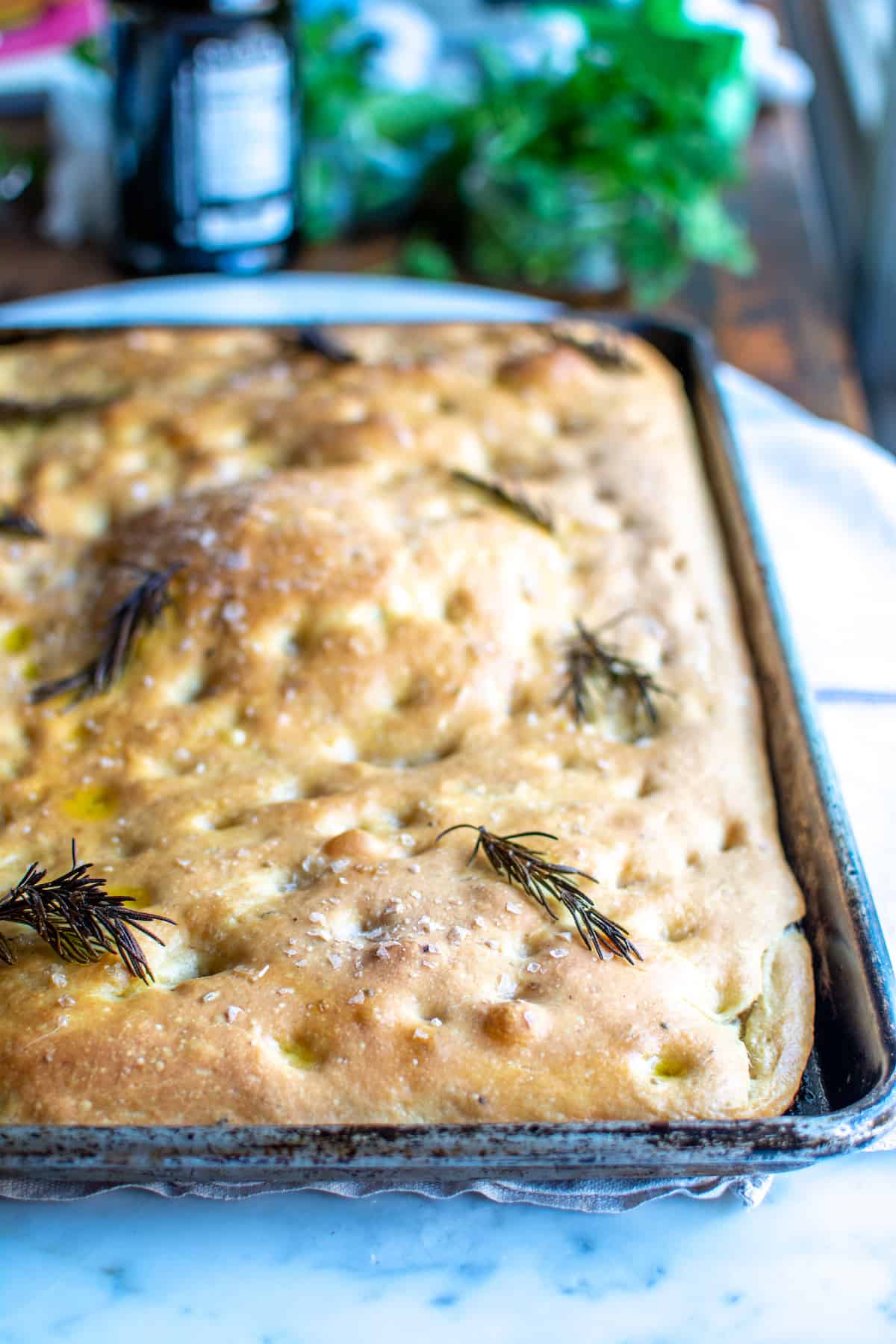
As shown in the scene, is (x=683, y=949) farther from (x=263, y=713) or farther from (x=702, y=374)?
(x=702, y=374)

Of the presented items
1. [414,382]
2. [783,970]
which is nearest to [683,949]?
[783,970]

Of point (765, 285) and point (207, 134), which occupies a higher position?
point (207, 134)

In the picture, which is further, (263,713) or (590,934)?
(263,713)

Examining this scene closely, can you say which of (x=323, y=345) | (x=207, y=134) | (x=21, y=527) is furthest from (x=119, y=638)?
(x=207, y=134)

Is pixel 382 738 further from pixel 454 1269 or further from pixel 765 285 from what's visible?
pixel 765 285

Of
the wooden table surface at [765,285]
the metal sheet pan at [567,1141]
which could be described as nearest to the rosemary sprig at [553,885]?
the metal sheet pan at [567,1141]

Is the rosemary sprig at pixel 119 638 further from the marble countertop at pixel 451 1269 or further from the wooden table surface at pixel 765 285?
the wooden table surface at pixel 765 285
